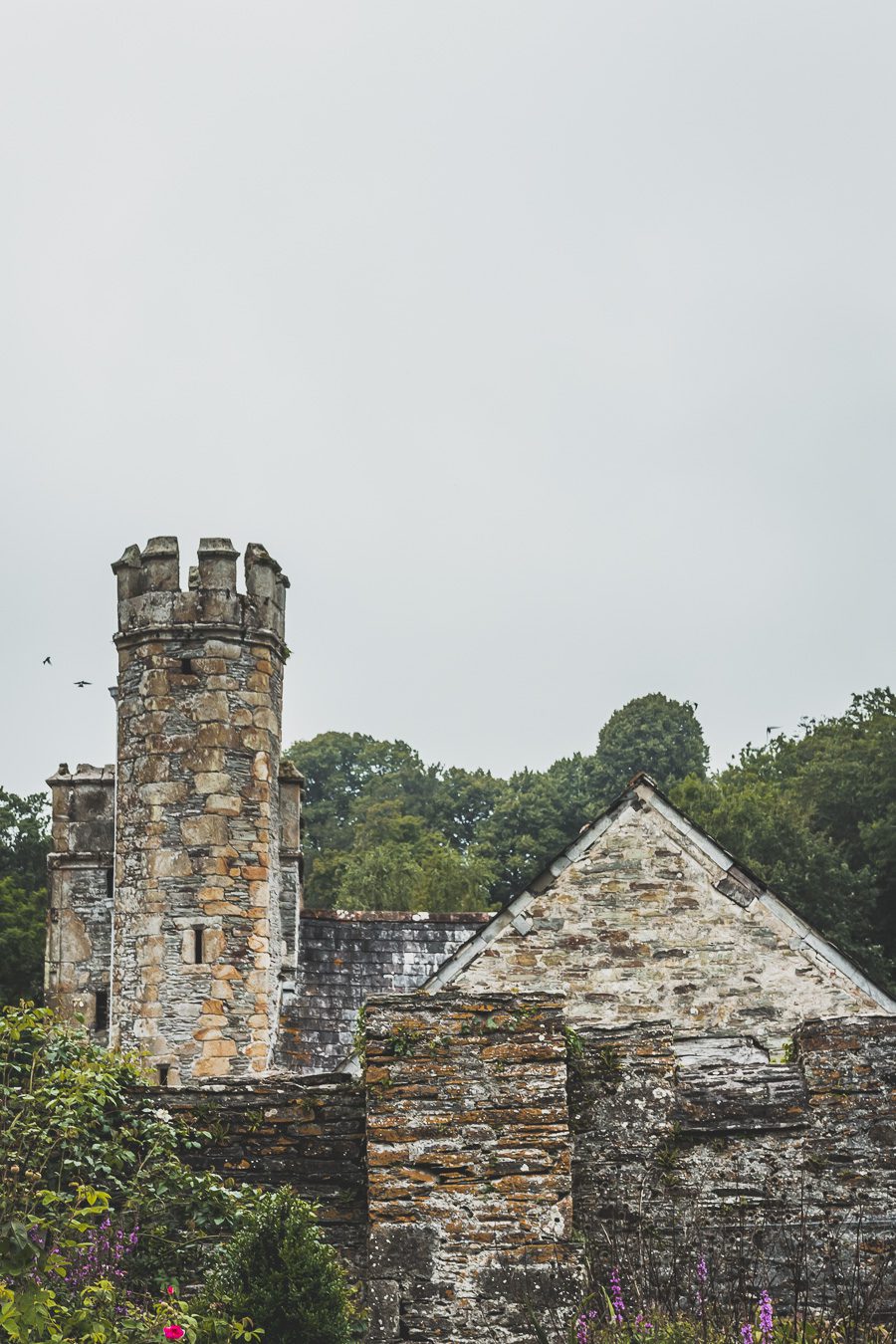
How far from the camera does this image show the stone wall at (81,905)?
61.2 ft

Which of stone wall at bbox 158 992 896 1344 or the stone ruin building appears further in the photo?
the stone ruin building

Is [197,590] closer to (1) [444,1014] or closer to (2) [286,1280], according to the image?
(1) [444,1014]

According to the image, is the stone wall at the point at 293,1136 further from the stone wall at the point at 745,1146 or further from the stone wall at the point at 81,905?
the stone wall at the point at 81,905

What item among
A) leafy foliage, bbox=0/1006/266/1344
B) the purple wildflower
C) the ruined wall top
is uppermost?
the ruined wall top

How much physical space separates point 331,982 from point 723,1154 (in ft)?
33.7

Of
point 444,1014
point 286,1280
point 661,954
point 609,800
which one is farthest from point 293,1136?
point 609,800

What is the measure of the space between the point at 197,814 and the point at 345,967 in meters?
2.98

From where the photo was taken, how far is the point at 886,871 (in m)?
40.8

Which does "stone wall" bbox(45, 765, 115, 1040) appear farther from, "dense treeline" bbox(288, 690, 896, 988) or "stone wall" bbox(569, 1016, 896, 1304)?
"dense treeline" bbox(288, 690, 896, 988)

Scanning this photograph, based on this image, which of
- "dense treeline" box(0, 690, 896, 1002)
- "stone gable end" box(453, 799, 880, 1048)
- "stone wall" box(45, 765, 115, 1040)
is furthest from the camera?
"dense treeline" box(0, 690, 896, 1002)

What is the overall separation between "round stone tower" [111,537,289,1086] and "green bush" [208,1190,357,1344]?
878 centimetres

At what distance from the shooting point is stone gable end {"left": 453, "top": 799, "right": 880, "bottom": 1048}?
509 inches

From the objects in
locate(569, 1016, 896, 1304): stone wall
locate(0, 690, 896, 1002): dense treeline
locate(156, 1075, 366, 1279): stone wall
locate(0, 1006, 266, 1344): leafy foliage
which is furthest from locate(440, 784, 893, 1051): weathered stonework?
locate(0, 690, 896, 1002): dense treeline

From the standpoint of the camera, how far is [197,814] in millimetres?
16062
